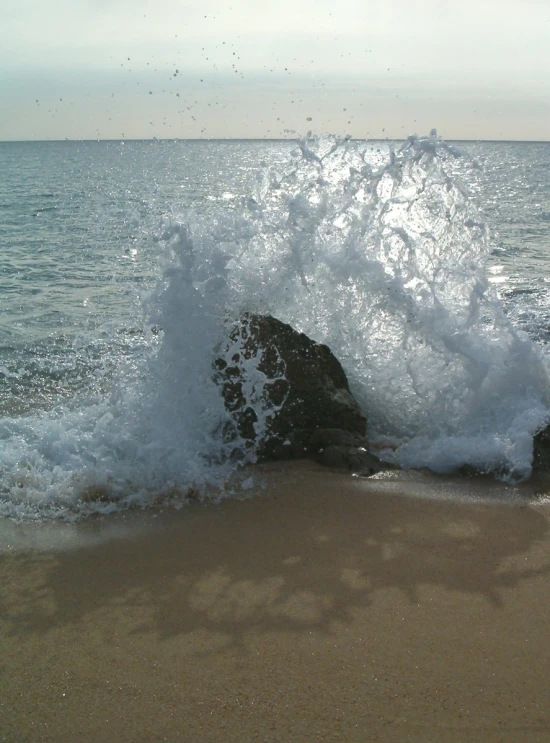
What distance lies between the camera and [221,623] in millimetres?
2764

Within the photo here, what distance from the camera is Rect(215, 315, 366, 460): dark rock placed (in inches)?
173

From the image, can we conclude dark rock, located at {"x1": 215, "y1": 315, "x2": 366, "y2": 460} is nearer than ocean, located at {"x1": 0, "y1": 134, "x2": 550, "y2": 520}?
No

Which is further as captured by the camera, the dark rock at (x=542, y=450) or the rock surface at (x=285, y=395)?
the rock surface at (x=285, y=395)

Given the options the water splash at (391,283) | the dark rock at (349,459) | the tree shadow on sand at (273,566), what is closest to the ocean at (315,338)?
the water splash at (391,283)

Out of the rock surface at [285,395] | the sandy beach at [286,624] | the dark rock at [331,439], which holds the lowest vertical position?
the sandy beach at [286,624]

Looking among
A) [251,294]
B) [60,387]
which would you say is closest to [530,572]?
[251,294]

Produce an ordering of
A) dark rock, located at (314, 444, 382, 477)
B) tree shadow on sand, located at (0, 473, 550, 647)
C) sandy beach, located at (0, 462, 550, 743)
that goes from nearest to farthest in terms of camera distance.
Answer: sandy beach, located at (0, 462, 550, 743) → tree shadow on sand, located at (0, 473, 550, 647) → dark rock, located at (314, 444, 382, 477)

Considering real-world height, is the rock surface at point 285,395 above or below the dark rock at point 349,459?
above

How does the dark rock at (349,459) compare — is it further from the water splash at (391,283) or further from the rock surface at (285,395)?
the water splash at (391,283)

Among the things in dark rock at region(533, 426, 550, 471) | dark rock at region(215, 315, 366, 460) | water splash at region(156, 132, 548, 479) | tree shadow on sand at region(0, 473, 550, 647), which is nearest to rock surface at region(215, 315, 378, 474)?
dark rock at region(215, 315, 366, 460)

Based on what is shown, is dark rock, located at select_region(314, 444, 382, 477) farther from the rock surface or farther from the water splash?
the water splash

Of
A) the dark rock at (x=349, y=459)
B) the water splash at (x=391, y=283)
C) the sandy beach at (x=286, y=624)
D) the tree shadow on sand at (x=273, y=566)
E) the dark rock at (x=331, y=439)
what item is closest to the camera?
the sandy beach at (x=286, y=624)

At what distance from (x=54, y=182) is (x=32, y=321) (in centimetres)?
2977

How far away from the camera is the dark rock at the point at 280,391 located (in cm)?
441
